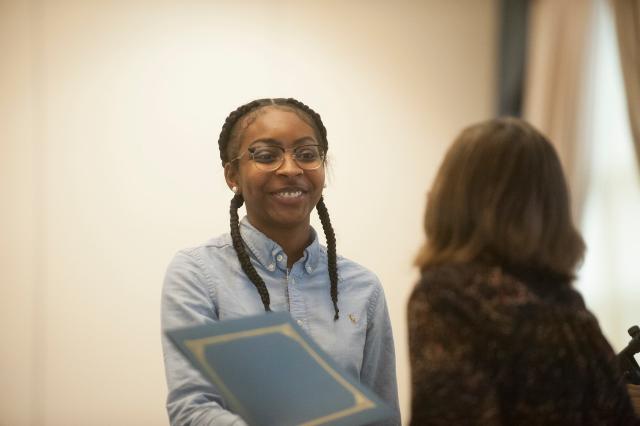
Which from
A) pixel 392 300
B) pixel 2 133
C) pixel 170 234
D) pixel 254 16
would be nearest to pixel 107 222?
pixel 170 234

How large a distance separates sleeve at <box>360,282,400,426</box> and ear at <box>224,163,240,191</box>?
0.39 m

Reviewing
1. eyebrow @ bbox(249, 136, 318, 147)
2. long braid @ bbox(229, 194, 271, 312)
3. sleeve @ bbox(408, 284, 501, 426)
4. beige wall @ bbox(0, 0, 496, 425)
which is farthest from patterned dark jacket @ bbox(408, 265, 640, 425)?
beige wall @ bbox(0, 0, 496, 425)

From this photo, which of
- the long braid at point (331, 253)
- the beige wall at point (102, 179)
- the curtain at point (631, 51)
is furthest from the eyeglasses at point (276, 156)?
the curtain at point (631, 51)

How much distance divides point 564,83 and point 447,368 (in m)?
2.67

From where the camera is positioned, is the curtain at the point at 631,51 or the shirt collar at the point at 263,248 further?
the curtain at the point at 631,51

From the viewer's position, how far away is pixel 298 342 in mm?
922

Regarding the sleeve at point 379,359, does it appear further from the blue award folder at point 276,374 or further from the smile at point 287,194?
the blue award folder at point 276,374

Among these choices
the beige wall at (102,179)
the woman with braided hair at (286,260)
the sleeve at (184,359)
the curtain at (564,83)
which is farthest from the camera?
the curtain at (564,83)

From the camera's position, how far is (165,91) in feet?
9.73

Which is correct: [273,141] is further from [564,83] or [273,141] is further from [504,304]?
[564,83]

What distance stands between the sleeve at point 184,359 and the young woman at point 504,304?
0.37 m

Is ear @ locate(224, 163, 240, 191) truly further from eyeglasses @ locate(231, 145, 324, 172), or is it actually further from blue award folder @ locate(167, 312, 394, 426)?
blue award folder @ locate(167, 312, 394, 426)

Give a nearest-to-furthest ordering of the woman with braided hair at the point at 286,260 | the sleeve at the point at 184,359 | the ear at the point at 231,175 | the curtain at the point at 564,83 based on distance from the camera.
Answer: the sleeve at the point at 184,359
the woman with braided hair at the point at 286,260
the ear at the point at 231,175
the curtain at the point at 564,83

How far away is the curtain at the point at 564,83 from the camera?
316cm
